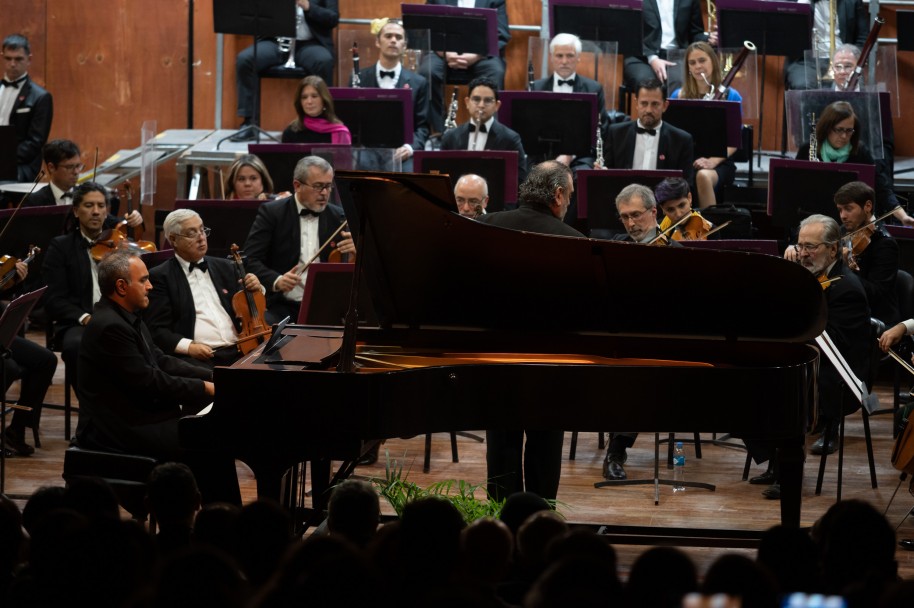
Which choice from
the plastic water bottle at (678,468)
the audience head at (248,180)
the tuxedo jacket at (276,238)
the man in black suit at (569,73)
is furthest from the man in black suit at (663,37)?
the plastic water bottle at (678,468)

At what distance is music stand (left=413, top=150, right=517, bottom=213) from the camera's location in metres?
6.92

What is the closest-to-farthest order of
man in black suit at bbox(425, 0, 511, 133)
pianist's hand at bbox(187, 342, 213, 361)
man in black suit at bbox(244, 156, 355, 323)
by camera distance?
pianist's hand at bbox(187, 342, 213, 361) → man in black suit at bbox(244, 156, 355, 323) → man in black suit at bbox(425, 0, 511, 133)

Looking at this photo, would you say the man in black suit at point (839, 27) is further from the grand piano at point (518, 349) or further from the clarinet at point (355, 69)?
the grand piano at point (518, 349)

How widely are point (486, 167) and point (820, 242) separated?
203 cm

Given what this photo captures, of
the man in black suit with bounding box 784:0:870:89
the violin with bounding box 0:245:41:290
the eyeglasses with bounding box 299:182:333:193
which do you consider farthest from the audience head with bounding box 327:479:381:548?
the man in black suit with bounding box 784:0:870:89

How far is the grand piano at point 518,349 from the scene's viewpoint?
3.72 meters

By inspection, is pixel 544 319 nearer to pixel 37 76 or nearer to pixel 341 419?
pixel 341 419

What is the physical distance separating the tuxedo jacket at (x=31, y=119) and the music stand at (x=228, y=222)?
2.94 metres

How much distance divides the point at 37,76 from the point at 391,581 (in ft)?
27.7

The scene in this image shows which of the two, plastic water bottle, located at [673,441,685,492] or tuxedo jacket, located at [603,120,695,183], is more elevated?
tuxedo jacket, located at [603,120,695,183]

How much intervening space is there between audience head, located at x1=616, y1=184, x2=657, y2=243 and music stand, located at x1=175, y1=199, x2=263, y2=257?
190cm

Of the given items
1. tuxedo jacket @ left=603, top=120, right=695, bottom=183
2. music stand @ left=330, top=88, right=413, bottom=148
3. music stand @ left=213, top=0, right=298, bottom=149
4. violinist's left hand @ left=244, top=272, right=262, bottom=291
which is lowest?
violinist's left hand @ left=244, top=272, right=262, bottom=291

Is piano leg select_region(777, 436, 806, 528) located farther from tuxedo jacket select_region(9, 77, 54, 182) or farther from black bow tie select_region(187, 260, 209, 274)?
tuxedo jacket select_region(9, 77, 54, 182)

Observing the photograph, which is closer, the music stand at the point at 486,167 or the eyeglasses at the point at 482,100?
the music stand at the point at 486,167
